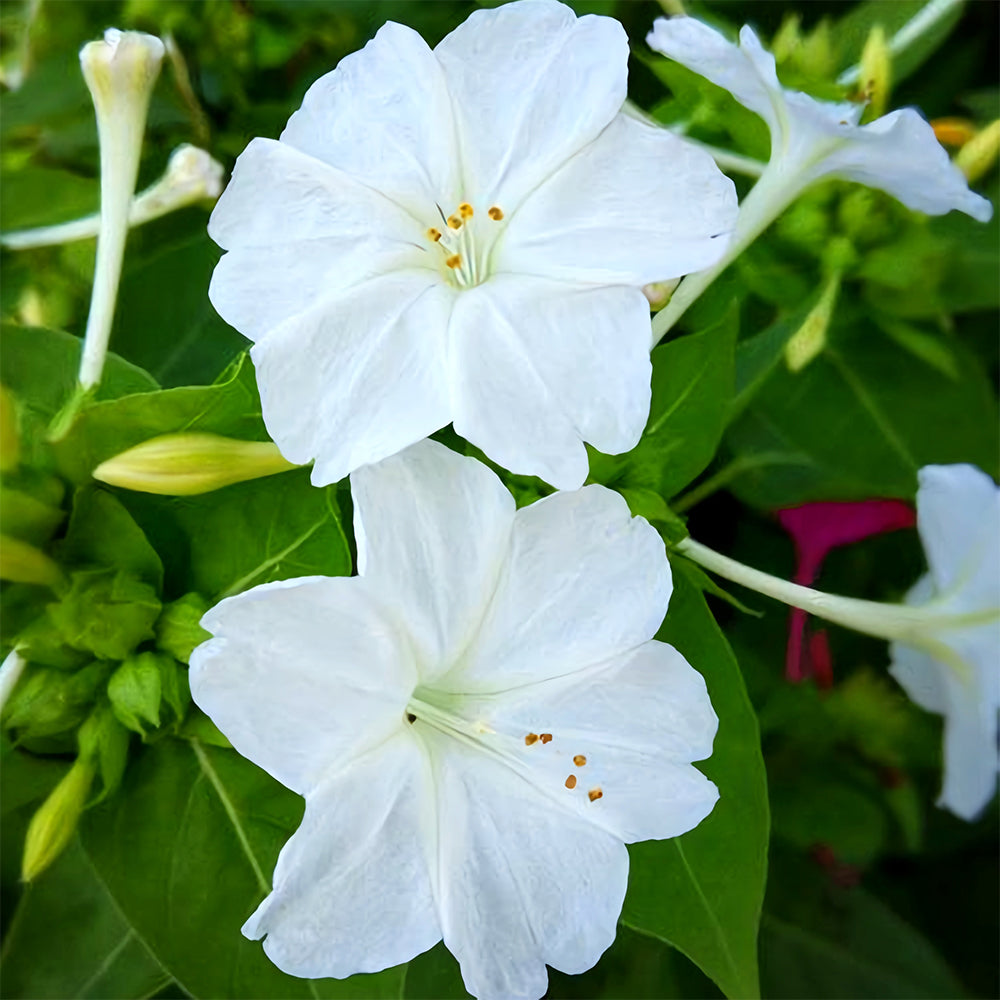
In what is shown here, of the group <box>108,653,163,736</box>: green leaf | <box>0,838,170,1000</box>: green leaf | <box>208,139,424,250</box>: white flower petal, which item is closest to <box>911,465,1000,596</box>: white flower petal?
<box>208,139,424,250</box>: white flower petal

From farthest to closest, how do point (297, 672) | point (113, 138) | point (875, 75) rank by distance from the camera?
point (875, 75) → point (113, 138) → point (297, 672)

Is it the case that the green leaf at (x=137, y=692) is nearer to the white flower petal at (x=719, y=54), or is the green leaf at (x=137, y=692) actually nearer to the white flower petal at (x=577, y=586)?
Answer: the white flower petal at (x=577, y=586)

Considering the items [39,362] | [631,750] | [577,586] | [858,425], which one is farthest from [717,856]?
[39,362]

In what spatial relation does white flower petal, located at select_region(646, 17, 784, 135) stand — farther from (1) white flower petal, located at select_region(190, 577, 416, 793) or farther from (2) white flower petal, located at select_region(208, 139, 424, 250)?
(1) white flower petal, located at select_region(190, 577, 416, 793)

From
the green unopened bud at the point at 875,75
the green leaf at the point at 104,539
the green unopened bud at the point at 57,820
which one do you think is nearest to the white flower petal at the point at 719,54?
the green unopened bud at the point at 875,75

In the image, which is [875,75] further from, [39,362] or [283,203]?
[39,362]

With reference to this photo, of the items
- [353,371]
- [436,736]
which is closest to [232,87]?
[353,371]
